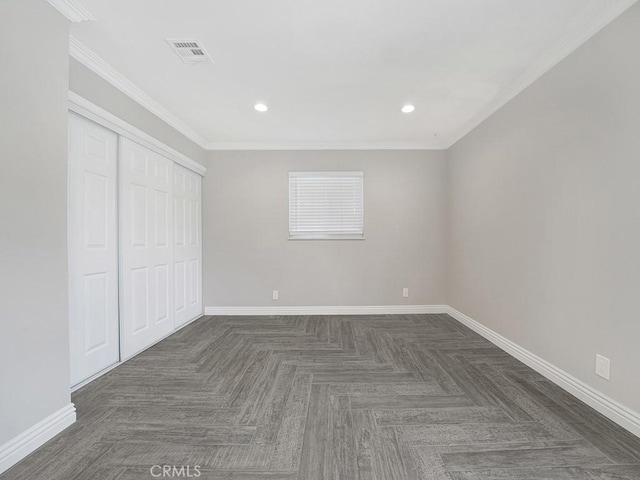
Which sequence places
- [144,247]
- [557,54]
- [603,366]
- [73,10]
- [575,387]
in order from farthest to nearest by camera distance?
[144,247] < [557,54] < [575,387] < [603,366] < [73,10]

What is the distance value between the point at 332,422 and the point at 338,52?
8.65 ft

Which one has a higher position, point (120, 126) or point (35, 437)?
point (120, 126)

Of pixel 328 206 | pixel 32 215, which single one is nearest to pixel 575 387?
pixel 328 206

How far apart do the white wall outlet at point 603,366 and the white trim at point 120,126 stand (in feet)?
13.3

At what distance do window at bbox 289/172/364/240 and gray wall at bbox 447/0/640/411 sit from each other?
1.72 metres

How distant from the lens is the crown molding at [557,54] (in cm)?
171

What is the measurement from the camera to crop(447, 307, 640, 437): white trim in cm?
162

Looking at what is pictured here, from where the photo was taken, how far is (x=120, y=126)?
248 centimetres

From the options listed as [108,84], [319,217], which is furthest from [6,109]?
[319,217]

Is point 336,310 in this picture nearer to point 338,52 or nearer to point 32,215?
point 338,52

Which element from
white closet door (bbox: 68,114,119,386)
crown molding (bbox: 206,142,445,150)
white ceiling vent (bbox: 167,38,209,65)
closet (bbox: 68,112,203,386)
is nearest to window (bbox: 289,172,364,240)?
crown molding (bbox: 206,142,445,150)

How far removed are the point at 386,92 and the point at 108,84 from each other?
98.8 inches

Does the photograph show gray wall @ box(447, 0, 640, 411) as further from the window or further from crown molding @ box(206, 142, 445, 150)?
the window

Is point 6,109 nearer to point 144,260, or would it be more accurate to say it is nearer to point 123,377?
point 144,260
